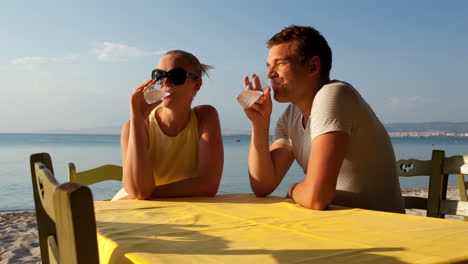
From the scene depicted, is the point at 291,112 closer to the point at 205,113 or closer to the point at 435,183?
the point at 205,113

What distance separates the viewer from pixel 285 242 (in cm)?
121

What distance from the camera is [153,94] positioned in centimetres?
232

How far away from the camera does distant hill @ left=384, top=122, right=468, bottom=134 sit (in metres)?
106

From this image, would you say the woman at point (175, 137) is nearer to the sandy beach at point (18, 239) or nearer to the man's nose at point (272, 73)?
the man's nose at point (272, 73)

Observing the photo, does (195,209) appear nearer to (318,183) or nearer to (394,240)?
(318,183)

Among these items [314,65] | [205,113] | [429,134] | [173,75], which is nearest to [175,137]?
[205,113]

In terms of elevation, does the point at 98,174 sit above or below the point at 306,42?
below

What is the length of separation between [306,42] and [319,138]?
0.67 meters

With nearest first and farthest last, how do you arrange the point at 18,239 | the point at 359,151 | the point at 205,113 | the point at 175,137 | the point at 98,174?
the point at 359,151, the point at 175,137, the point at 205,113, the point at 98,174, the point at 18,239

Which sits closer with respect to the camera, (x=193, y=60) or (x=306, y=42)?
(x=306, y=42)

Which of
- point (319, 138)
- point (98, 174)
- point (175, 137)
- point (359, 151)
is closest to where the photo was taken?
point (319, 138)

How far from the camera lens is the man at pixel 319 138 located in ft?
6.10

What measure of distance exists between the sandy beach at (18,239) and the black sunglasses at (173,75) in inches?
126

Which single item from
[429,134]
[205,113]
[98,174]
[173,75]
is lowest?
[429,134]
